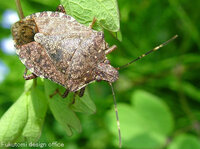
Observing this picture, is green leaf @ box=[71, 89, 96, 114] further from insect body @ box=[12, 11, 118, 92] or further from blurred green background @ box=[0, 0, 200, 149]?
blurred green background @ box=[0, 0, 200, 149]

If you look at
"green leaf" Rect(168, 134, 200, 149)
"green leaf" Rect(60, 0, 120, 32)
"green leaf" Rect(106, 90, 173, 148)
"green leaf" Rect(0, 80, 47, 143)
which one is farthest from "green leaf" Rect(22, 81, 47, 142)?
"green leaf" Rect(168, 134, 200, 149)

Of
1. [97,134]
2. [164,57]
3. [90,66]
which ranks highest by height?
[90,66]

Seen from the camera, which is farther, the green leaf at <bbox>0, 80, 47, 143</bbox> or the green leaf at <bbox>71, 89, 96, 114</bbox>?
the green leaf at <bbox>71, 89, 96, 114</bbox>

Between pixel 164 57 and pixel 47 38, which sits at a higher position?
pixel 47 38

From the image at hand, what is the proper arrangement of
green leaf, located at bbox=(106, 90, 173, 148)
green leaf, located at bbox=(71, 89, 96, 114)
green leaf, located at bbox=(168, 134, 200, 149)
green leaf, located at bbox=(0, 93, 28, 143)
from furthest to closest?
green leaf, located at bbox=(106, 90, 173, 148), green leaf, located at bbox=(168, 134, 200, 149), green leaf, located at bbox=(71, 89, 96, 114), green leaf, located at bbox=(0, 93, 28, 143)

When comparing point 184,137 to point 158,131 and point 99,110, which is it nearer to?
point 158,131

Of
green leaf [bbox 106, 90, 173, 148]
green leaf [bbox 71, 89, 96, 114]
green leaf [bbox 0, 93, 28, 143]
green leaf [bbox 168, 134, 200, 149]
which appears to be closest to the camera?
green leaf [bbox 0, 93, 28, 143]

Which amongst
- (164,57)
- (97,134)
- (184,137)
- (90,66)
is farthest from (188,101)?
(90,66)
